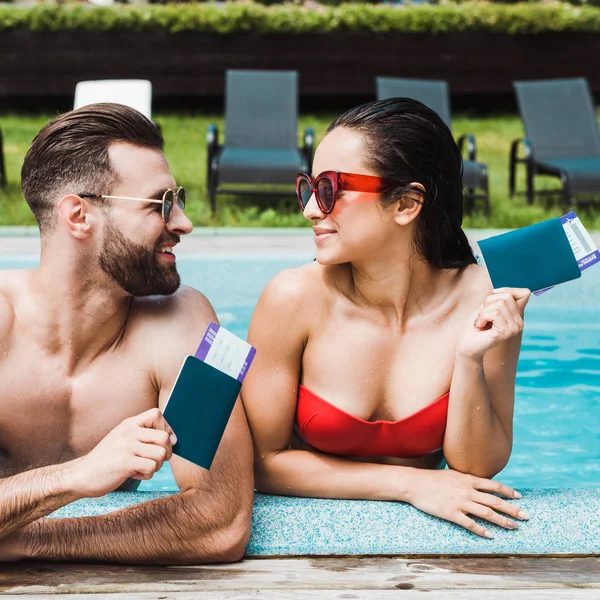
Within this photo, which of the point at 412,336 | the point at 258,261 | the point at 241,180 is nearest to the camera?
the point at 412,336

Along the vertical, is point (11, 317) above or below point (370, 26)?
below

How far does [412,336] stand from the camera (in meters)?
2.79

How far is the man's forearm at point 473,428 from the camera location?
8.43 feet

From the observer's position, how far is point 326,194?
2.55 metres

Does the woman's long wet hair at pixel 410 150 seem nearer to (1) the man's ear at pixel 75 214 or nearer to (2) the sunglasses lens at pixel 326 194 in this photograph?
(2) the sunglasses lens at pixel 326 194

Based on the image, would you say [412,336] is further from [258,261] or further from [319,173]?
[258,261]

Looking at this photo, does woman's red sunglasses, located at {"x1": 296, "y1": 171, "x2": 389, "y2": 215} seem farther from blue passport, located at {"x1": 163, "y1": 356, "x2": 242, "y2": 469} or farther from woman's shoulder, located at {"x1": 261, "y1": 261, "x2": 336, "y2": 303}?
blue passport, located at {"x1": 163, "y1": 356, "x2": 242, "y2": 469}

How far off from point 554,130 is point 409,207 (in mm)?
7617

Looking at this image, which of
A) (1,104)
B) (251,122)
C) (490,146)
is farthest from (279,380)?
(1,104)

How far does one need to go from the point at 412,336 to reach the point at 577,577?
81 cm

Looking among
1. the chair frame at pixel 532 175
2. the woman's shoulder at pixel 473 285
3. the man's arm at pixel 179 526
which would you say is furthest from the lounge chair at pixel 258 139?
the man's arm at pixel 179 526

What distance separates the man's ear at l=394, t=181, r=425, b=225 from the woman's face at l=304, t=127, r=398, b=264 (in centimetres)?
2

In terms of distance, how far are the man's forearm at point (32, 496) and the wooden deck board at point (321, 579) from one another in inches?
6.2

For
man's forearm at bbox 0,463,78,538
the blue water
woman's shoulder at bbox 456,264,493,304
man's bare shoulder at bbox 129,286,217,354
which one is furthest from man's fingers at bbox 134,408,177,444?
the blue water
